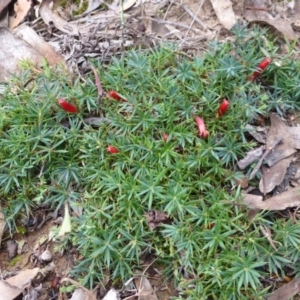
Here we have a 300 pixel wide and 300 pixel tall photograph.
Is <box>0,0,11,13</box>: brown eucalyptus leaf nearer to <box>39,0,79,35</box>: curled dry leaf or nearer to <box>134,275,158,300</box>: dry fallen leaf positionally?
<box>39,0,79,35</box>: curled dry leaf

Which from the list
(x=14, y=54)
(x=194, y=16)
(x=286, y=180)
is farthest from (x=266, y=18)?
(x=14, y=54)

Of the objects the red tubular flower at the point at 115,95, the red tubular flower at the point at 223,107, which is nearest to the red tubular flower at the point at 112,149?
the red tubular flower at the point at 115,95

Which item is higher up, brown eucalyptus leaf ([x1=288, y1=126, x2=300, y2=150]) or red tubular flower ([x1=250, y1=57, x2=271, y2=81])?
red tubular flower ([x1=250, y1=57, x2=271, y2=81])

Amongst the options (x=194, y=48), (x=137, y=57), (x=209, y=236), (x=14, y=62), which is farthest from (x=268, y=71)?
(x=14, y=62)

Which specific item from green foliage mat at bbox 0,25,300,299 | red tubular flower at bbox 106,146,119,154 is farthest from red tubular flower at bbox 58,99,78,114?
red tubular flower at bbox 106,146,119,154

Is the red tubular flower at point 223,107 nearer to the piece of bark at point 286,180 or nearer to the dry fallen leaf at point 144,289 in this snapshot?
the piece of bark at point 286,180

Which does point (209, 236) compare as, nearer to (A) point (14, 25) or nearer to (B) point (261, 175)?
(B) point (261, 175)
